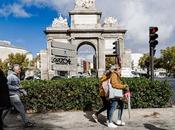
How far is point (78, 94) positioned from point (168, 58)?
93.6 metres

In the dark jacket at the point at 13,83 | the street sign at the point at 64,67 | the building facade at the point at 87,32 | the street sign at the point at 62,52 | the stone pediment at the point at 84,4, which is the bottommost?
the dark jacket at the point at 13,83

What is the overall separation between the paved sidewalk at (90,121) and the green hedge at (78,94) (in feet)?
1.62

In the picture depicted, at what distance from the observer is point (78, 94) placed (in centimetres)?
1475

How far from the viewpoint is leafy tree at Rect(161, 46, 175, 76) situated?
10311 centimetres

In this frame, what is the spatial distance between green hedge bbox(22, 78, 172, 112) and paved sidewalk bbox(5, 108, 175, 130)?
0.49 m

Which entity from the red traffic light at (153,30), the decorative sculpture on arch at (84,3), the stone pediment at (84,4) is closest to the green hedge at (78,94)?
the red traffic light at (153,30)

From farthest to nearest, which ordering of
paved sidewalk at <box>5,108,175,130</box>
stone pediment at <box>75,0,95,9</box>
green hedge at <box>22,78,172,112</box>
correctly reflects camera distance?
1. stone pediment at <box>75,0,95,9</box>
2. green hedge at <box>22,78,172,112</box>
3. paved sidewalk at <box>5,108,175,130</box>

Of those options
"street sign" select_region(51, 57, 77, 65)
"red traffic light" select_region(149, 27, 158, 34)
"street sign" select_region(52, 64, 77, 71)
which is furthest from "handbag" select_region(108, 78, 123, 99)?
"street sign" select_region(52, 64, 77, 71)

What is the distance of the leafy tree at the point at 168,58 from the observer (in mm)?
103113

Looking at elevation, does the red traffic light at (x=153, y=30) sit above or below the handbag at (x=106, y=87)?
above

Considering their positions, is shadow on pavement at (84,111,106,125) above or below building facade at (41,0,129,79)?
below

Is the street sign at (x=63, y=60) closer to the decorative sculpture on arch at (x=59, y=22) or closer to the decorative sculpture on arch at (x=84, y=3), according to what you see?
the decorative sculpture on arch at (x=84, y=3)

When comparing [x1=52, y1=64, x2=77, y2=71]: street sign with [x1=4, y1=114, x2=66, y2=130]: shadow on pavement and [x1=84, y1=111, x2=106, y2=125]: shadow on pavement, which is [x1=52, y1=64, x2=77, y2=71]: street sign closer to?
[x1=84, y1=111, x2=106, y2=125]: shadow on pavement

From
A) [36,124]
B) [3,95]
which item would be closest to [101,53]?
[36,124]
